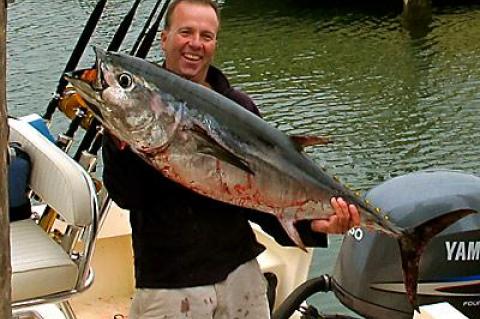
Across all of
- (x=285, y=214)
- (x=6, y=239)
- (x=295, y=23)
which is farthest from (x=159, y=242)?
(x=295, y=23)

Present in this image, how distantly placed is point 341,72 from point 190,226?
36.4 ft

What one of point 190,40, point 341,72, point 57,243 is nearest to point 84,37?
point 57,243

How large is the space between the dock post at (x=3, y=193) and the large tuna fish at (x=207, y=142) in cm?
73

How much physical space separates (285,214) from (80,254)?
1087 millimetres

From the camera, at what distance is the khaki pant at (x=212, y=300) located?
7.97ft

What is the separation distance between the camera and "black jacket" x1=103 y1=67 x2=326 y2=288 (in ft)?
7.64

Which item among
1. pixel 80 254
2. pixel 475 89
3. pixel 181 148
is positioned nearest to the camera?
pixel 181 148

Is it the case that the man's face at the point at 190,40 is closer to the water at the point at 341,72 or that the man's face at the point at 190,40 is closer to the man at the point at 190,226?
the man at the point at 190,226

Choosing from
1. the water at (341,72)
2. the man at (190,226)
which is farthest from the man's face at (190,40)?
the water at (341,72)

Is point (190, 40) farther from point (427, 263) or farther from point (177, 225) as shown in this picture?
point (427, 263)

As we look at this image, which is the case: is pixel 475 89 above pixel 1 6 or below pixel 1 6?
below

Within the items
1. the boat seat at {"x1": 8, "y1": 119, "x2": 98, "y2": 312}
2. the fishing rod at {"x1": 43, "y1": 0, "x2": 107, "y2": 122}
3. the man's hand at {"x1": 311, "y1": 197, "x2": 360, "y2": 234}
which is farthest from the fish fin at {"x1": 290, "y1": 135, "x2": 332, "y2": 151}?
the fishing rod at {"x1": 43, "y1": 0, "x2": 107, "y2": 122}

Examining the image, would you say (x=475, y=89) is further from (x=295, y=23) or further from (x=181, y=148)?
(x=181, y=148)

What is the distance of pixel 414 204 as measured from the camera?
364 centimetres
